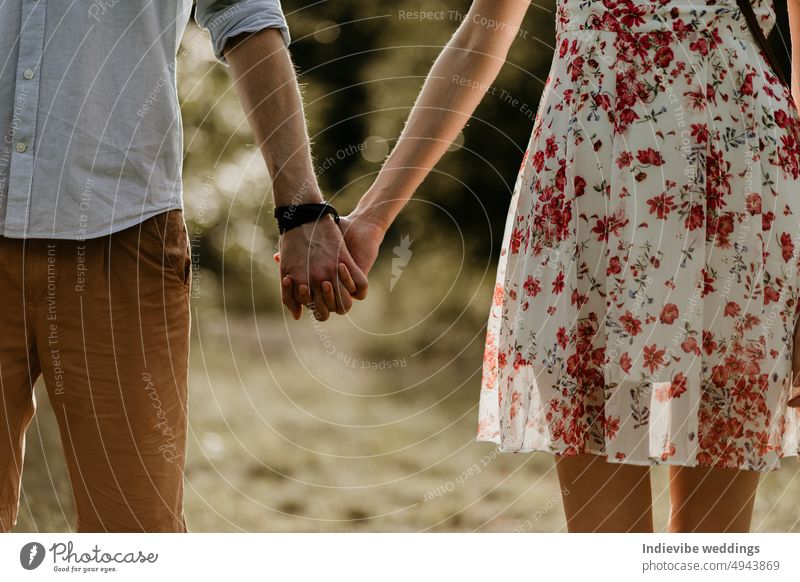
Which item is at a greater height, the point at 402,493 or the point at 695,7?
the point at 695,7

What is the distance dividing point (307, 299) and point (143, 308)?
0.25m

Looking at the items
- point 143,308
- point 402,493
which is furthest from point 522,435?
point 402,493

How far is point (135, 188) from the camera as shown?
98cm

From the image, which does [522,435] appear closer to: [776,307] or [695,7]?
[776,307]

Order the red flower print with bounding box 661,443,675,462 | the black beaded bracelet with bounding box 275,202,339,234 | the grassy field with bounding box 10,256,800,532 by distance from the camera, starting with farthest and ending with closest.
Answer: the grassy field with bounding box 10,256,800,532 → the black beaded bracelet with bounding box 275,202,339,234 → the red flower print with bounding box 661,443,675,462

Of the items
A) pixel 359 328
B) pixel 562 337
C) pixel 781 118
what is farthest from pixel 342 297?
pixel 359 328

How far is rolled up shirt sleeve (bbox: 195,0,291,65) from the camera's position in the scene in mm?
1062

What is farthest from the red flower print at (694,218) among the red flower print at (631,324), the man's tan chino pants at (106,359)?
the man's tan chino pants at (106,359)

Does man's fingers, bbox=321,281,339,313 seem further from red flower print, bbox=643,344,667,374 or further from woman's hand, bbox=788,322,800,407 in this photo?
woman's hand, bbox=788,322,800,407

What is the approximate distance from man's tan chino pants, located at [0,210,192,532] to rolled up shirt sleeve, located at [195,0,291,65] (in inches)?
8.5

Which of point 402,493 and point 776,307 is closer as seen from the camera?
point 776,307

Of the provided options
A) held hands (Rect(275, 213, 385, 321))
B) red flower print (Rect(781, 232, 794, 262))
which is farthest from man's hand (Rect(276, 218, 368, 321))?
red flower print (Rect(781, 232, 794, 262))

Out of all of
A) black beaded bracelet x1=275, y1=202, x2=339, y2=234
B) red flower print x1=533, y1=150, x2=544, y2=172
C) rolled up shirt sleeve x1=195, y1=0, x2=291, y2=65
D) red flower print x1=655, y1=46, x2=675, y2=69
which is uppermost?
rolled up shirt sleeve x1=195, y1=0, x2=291, y2=65

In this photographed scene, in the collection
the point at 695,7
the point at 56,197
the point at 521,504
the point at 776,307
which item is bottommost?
the point at 521,504
